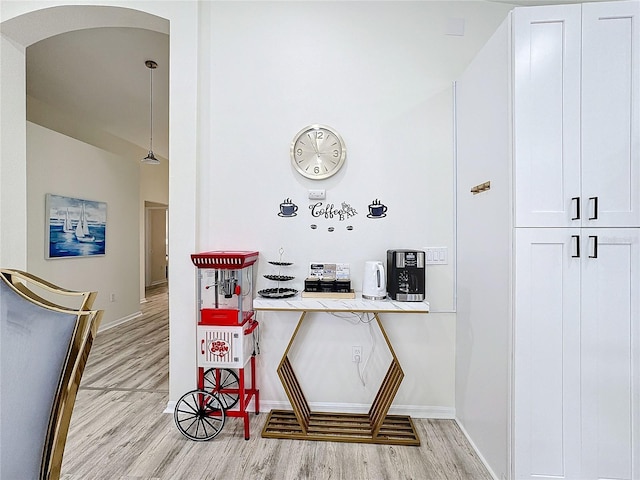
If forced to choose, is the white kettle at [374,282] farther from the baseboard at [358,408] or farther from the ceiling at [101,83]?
the ceiling at [101,83]

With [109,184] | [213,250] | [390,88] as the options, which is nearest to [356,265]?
[213,250]

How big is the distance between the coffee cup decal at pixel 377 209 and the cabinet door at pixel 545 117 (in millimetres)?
966

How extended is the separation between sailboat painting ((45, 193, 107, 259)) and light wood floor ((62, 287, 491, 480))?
2267mm

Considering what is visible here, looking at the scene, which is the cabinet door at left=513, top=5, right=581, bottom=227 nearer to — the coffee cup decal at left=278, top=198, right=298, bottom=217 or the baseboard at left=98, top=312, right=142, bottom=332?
the coffee cup decal at left=278, top=198, right=298, bottom=217

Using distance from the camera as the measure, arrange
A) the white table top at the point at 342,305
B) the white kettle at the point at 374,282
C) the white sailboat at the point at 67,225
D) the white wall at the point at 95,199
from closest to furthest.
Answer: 1. the white table top at the point at 342,305
2. the white kettle at the point at 374,282
3. the white wall at the point at 95,199
4. the white sailboat at the point at 67,225

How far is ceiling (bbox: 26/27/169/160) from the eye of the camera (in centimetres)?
324

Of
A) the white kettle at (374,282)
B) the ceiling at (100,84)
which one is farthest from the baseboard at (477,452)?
the ceiling at (100,84)

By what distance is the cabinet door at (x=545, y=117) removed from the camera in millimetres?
1676

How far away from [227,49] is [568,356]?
9.47 feet

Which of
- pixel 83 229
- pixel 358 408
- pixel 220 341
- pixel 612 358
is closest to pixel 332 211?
pixel 220 341

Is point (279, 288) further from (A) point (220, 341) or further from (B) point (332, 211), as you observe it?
(B) point (332, 211)

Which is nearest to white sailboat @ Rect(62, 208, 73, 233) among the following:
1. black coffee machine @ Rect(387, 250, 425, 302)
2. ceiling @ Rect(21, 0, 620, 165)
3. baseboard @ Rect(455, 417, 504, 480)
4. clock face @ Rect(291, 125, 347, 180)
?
ceiling @ Rect(21, 0, 620, 165)

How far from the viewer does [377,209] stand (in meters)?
2.52

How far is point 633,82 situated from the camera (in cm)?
166
